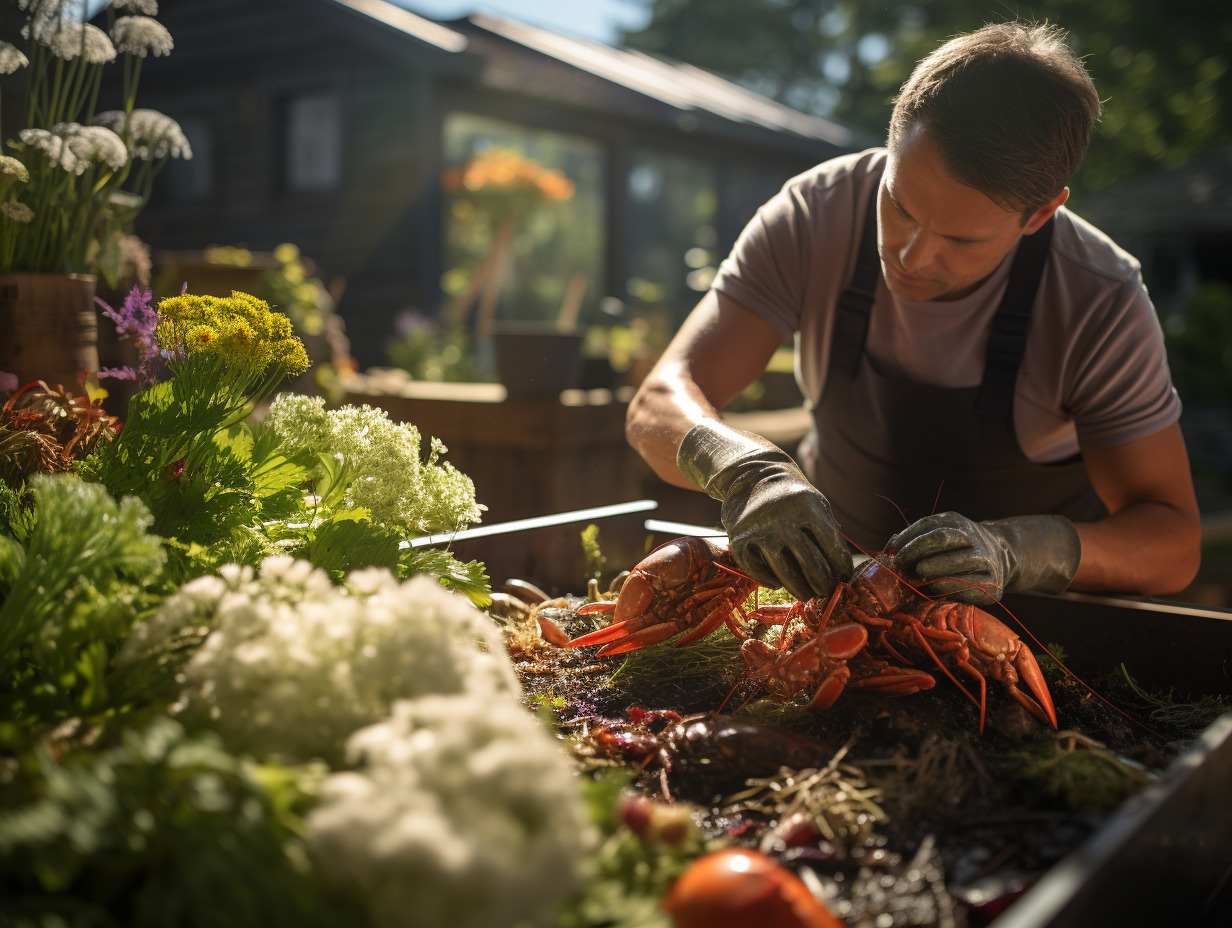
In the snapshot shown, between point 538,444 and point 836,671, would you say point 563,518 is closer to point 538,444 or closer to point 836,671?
point 836,671

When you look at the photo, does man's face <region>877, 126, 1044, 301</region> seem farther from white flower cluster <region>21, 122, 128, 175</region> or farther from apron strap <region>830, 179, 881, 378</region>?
white flower cluster <region>21, 122, 128, 175</region>

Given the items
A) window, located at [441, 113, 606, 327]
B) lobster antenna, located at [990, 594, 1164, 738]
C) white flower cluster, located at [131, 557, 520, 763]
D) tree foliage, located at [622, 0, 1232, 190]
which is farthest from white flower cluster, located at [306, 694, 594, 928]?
tree foliage, located at [622, 0, 1232, 190]

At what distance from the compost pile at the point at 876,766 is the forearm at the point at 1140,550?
337 millimetres

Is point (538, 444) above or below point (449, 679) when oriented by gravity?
below

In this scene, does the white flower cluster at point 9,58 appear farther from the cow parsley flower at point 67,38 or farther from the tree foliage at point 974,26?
the tree foliage at point 974,26

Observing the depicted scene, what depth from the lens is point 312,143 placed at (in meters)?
9.30

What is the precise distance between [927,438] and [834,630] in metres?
1.07

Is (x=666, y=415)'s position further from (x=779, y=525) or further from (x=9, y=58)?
(x=9, y=58)

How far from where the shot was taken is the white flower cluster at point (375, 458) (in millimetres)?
1661

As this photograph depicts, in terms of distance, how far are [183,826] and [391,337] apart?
8.29 m

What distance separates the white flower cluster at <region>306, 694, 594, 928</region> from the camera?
689mm

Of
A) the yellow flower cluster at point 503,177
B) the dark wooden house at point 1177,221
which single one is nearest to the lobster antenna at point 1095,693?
the yellow flower cluster at point 503,177

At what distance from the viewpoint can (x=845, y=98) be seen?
28.6 metres

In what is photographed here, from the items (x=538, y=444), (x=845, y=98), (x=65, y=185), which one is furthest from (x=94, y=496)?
(x=845, y=98)
